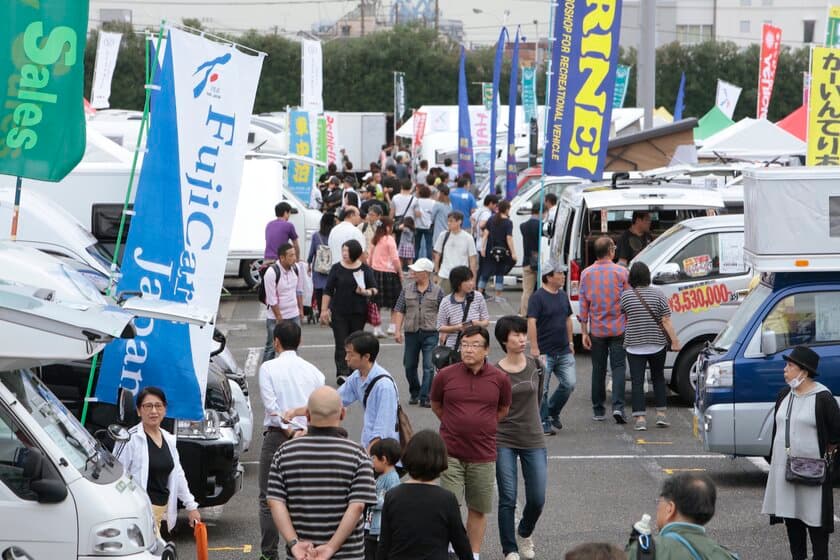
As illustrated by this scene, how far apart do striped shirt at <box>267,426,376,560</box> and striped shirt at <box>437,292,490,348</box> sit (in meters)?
6.48

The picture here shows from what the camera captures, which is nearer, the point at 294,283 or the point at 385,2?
the point at 294,283

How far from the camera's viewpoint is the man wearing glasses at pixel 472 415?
27.3 feet

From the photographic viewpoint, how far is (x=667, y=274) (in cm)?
1473

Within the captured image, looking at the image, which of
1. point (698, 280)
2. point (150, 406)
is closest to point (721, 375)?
point (698, 280)

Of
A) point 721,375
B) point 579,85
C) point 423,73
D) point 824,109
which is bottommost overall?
point 721,375

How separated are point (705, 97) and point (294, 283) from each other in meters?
50.2

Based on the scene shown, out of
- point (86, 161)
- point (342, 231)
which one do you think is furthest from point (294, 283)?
point (86, 161)

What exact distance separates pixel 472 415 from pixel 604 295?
5293 millimetres

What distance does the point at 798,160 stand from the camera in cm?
2914

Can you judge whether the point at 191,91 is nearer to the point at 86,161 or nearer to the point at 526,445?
the point at 526,445

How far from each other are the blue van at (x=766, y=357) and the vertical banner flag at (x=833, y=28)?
12008 millimetres

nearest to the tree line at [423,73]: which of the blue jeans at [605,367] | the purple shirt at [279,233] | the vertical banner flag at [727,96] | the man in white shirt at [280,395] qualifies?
the vertical banner flag at [727,96]

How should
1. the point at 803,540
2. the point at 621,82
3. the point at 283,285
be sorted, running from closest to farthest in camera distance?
1. the point at 803,540
2. the point at 283,285
3. the point at 621,82

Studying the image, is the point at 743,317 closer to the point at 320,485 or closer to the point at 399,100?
the point at 320,485
